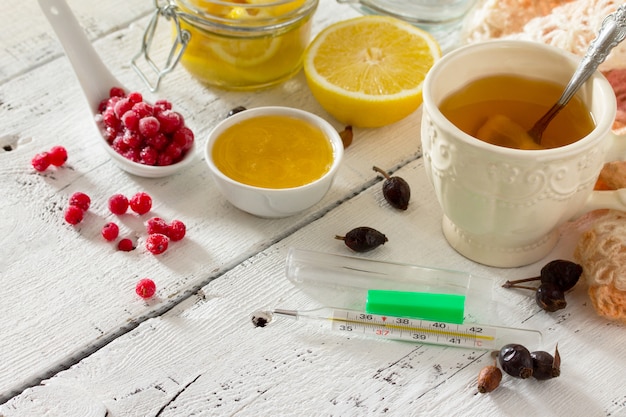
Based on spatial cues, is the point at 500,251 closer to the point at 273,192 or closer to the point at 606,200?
the point at 606,200

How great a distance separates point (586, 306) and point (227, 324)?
479 millimetres

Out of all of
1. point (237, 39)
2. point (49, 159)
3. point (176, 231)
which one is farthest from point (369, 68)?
point (49, 159)

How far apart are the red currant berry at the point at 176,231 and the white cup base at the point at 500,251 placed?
379mm

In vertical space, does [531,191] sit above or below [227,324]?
above

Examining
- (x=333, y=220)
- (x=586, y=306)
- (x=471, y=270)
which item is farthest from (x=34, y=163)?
(x=586, y=306)

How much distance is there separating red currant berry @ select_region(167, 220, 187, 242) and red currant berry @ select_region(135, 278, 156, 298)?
3.5 inches

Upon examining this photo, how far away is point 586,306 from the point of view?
3.49 ft

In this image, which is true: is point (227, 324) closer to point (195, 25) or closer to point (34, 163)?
point (34, 163)

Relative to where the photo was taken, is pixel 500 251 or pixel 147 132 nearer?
pixel 500 251

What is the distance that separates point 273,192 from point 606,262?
453mm

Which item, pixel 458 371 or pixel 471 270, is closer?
pixel 458 371

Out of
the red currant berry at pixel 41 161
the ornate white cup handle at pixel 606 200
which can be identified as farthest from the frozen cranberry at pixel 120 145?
the ornate white cup handle at pixel 606 200

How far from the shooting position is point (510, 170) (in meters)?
0.94

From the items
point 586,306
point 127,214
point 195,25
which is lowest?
point 586,306
